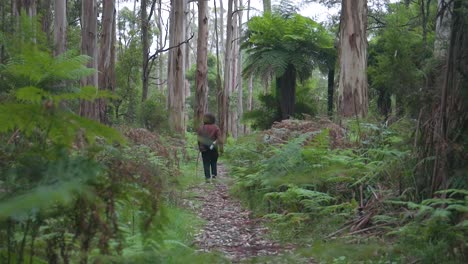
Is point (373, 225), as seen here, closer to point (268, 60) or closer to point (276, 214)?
point (276, 214)

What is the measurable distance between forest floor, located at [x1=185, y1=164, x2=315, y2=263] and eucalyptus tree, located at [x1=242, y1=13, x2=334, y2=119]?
704 centimetres

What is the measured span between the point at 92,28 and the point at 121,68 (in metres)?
11.2

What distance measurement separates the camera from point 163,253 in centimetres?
279

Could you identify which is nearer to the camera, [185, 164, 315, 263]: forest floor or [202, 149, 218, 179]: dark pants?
[185, 164, 315, 263]: forest floor

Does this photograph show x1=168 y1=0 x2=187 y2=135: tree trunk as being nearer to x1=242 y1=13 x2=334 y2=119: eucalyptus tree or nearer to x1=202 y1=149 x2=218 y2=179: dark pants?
x1=242 y1=13 x2=334 y2=119: eucalyptus tree

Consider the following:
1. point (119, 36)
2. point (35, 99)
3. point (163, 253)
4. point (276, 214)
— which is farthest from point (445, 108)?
point (119, 36)

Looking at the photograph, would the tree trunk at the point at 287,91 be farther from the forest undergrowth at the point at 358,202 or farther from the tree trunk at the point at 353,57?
the forest undergrowth at the point at 358,202

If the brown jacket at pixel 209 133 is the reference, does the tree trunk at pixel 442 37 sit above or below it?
above

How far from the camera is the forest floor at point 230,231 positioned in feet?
14.9

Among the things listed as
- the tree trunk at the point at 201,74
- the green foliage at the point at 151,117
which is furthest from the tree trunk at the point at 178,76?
the green foliage at the point at 151,117

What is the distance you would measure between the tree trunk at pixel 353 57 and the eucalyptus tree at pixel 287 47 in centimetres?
334

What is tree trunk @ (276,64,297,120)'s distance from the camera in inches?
603

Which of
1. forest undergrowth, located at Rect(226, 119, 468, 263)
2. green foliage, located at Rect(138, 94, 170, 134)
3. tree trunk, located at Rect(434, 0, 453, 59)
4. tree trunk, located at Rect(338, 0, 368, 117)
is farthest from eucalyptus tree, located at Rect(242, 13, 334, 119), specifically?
tree trunk, located at Rect(434, 0, 453, 59)

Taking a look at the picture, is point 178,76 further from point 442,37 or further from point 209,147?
point 442,37
